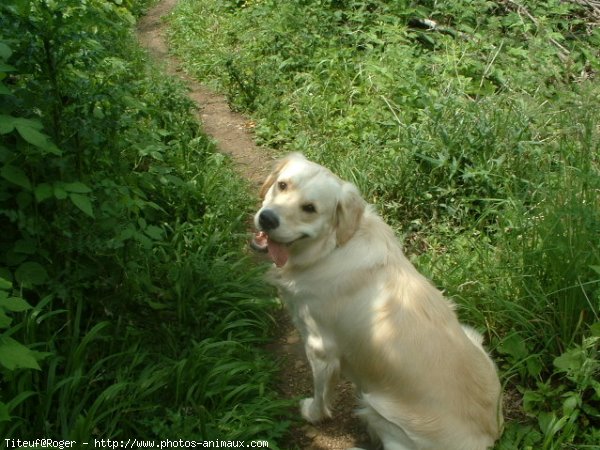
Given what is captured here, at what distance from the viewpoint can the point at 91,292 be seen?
10.9 feet

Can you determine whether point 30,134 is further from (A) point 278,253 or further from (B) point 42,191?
(A) point 278,253

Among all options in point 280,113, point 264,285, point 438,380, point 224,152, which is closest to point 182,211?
point 264,285

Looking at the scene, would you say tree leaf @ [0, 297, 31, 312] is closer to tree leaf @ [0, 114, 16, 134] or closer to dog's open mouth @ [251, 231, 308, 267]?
tree leaf @ [0, 114, 16, 134]

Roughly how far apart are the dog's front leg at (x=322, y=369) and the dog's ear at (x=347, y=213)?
0.56 meters

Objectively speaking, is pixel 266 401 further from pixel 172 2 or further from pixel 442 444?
pixel 172 2

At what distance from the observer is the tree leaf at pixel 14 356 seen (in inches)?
84.8

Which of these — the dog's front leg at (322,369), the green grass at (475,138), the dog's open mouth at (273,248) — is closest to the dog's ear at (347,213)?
the dog's open mouth at (273,248)

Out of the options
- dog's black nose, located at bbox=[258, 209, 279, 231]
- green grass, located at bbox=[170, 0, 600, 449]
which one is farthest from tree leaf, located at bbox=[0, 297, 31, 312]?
green grass, located at bbox=[170, 0, 600, 449]

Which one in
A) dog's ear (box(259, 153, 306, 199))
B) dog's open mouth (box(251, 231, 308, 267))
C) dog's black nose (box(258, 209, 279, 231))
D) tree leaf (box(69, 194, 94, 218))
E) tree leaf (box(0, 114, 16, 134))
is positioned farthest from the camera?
dog's ear (box(259, 153, 306, 199))

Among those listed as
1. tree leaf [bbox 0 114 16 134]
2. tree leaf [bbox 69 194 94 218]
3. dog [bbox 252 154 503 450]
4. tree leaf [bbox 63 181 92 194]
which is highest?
tree leaf [bbox 0 114 16 134]

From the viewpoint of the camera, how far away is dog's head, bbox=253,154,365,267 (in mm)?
2977

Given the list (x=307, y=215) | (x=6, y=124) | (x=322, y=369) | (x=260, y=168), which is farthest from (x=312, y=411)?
(x=260, y=168)

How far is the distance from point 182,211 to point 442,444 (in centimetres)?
270

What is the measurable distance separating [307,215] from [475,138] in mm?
2217
